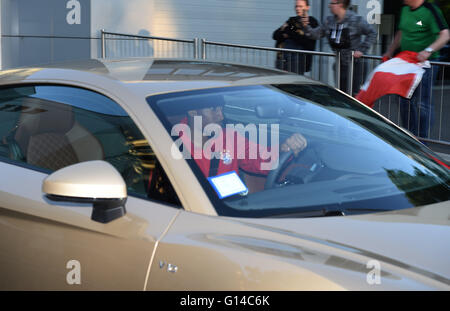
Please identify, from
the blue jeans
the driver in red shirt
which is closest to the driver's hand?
the driver in red shirt

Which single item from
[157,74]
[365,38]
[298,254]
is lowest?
[298,254]

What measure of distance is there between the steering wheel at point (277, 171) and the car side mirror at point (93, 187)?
647mm

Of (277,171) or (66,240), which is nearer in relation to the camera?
(66,240)

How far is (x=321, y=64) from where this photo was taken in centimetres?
910

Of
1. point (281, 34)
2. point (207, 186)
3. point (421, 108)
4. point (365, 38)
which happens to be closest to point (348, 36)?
point (365, 38)

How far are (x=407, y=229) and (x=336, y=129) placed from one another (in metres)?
0.88

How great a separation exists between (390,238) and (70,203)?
1.22 meters

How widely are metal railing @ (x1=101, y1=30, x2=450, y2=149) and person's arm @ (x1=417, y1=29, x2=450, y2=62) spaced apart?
0.25 m

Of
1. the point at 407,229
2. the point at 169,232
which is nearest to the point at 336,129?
the point at 407,229

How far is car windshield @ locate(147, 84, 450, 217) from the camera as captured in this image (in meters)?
2.86

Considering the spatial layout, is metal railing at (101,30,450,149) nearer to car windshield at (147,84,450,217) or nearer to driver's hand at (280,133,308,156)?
car windshield at (147,84,450,217)

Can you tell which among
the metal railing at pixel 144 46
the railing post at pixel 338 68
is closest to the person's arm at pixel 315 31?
the railing post at pixel 338 68

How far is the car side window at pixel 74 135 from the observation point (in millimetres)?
2968

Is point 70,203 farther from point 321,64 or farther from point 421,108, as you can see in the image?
point 321,64
